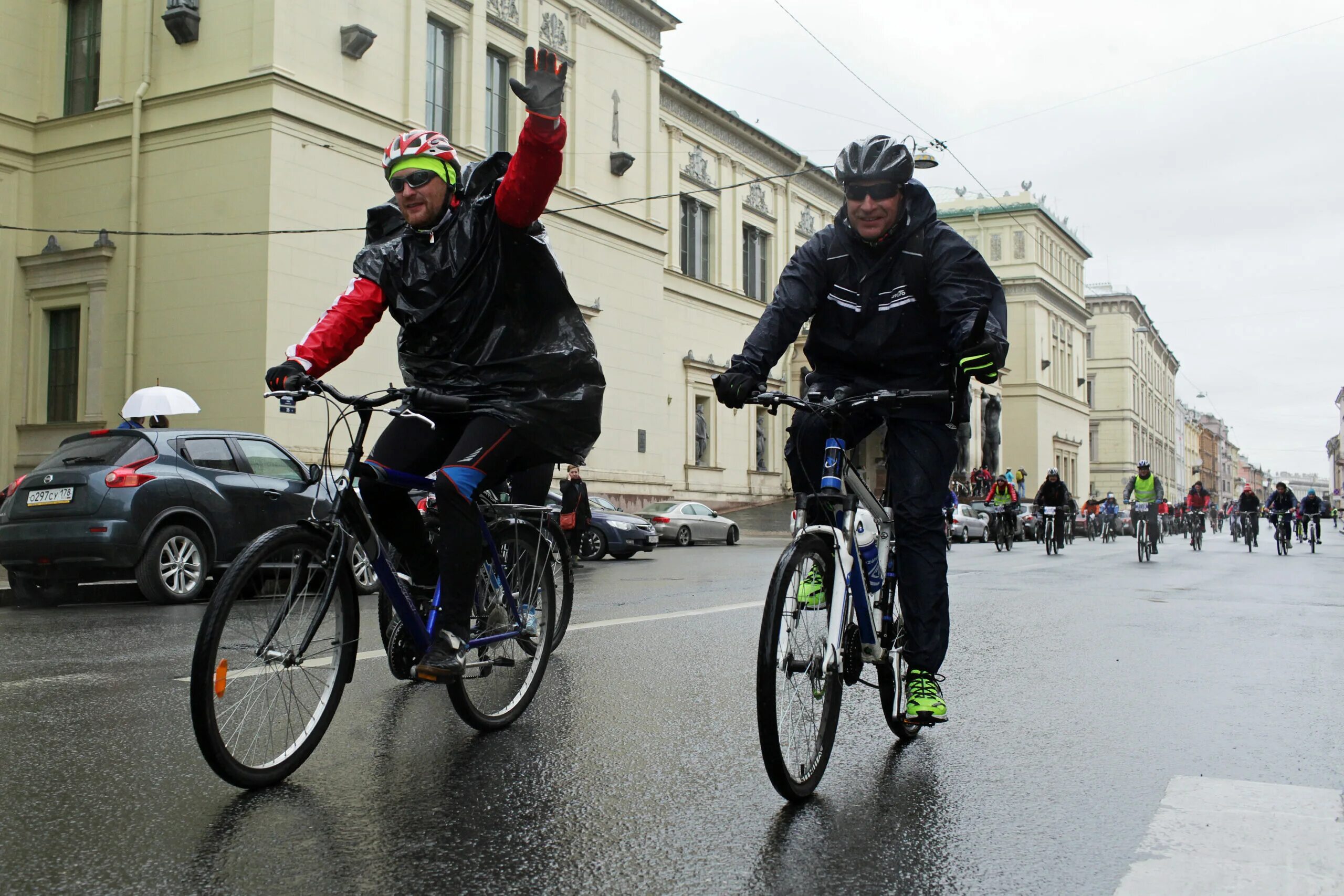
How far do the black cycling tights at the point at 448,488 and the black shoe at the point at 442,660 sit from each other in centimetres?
5

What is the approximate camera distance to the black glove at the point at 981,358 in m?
3.78

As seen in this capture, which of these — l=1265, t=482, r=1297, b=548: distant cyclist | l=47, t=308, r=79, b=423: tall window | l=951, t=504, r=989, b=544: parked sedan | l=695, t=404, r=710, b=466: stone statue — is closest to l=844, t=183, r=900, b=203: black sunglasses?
l=47, t=308, r=79, b=423: tall window

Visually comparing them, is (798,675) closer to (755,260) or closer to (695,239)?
(695,239)

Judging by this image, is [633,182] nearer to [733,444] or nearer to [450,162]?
[733,444]

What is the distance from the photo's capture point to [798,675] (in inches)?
139

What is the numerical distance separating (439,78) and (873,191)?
25118mm

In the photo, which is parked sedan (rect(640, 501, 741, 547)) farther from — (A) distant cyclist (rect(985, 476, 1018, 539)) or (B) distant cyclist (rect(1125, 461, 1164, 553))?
(B) distant cyclist (rect(1125, 461, 1164, 553))

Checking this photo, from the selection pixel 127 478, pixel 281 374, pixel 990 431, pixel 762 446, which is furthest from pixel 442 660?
pixel 990 431

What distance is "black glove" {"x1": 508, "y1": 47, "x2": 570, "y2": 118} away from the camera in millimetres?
3834

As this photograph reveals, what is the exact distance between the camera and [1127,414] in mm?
100438

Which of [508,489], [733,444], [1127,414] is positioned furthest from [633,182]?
[1127,414]

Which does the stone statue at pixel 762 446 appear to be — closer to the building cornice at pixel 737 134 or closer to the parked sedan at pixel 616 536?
the building cornice at pixel 737 134

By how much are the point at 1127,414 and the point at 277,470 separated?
97.5 metres

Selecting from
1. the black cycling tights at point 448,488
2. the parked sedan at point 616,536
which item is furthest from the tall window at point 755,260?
the black cycling tights at point 448,488
